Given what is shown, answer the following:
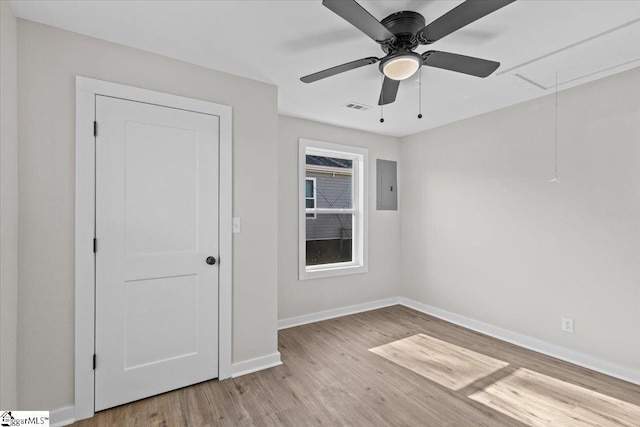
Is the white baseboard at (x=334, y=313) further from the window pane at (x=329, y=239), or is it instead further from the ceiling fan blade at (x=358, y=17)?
the ceiling fan blade at (x=358, y=17)

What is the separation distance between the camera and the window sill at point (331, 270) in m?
3.93

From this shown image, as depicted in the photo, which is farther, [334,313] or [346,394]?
[334,313]

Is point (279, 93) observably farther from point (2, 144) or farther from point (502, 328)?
point (502, 328)

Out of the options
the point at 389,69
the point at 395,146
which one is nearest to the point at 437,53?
the point at 389,69

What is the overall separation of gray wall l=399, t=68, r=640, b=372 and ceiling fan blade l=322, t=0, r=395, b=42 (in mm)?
2287

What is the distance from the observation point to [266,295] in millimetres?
2789

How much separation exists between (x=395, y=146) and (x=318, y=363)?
3.25 metres

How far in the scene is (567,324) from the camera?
9.53ft

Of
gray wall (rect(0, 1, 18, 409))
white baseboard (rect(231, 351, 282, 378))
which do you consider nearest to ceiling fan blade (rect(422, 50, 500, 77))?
gray wall (rect(0, 1, 18, 409))

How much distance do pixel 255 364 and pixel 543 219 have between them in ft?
10.1

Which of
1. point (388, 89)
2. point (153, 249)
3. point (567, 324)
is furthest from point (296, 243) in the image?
point (567, 324)

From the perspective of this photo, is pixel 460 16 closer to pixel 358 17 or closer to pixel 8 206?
pixel 358 17

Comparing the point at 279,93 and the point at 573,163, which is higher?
the point at 279,93

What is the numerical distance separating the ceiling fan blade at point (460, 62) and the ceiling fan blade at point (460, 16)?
5.5 inches
